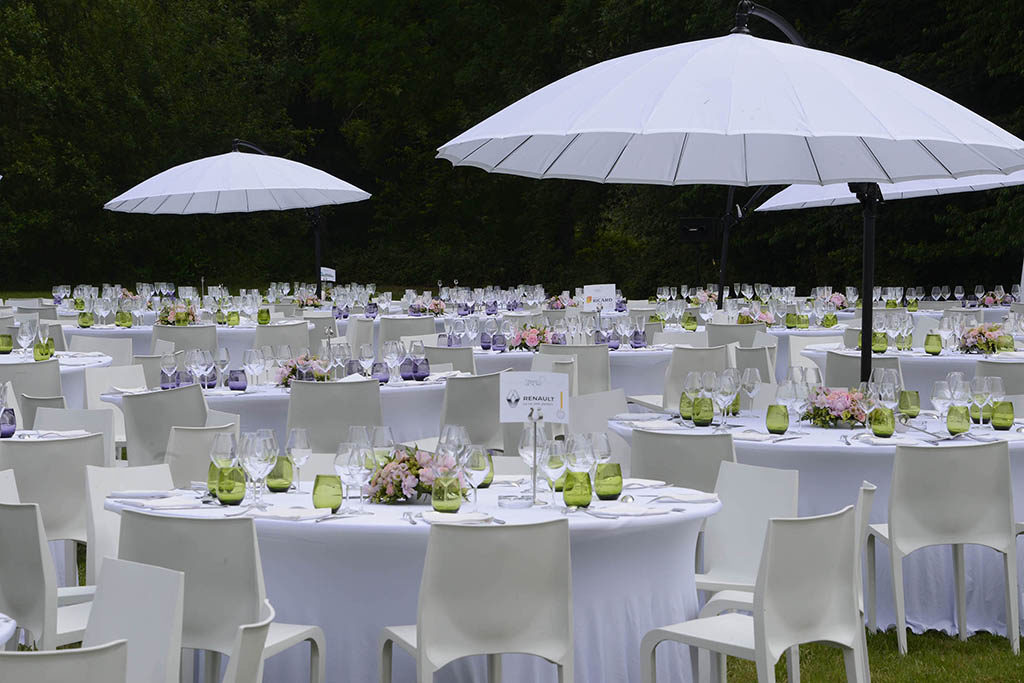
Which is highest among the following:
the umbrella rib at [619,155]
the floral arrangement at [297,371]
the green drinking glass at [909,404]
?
the umbrella rib at [619,155]

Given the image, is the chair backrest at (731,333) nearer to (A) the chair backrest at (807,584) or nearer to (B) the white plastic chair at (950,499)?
(B) the white plastic chair at (950,499)

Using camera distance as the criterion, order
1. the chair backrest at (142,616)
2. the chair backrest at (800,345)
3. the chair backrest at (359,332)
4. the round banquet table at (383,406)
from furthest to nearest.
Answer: the chair backrest at (359,332)
the chair backrest at (800,345)
the round banquet table at (383,406)
the chair backrest at (142,616)

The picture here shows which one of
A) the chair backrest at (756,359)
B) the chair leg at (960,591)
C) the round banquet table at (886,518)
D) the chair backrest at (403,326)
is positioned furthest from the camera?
the chair backrest at (403,326)

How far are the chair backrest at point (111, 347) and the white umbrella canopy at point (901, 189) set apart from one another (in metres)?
5.77

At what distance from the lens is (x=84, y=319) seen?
43.4ft

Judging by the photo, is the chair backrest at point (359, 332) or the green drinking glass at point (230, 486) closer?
the green drinking glass at point (230, 486)

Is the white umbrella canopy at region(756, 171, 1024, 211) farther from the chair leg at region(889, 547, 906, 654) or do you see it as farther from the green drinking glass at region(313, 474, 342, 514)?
the green drinking glass at region(313, 474, 342, 514)

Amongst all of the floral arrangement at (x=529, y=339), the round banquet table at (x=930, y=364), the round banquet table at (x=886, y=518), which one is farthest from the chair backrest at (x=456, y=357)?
the round banquet table at (x=886, y=518)

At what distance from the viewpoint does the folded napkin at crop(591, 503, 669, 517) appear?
446cm

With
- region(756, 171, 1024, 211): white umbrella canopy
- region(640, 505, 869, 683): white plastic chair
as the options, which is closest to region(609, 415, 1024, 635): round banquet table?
region(640, 505, 869, 683): white plastic chair

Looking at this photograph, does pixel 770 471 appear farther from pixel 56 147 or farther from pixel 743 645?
pixel 56 147

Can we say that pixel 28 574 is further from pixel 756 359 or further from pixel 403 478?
pixel 756 359

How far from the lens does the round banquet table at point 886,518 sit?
5.99 m

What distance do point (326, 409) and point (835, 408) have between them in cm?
292
